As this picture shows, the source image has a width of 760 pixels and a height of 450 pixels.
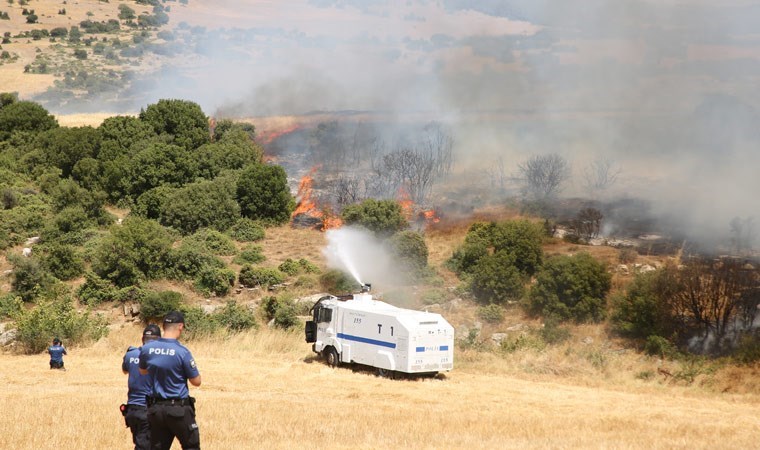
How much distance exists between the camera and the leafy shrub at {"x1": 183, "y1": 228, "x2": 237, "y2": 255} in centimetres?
4534

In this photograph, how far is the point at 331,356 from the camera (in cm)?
Result: 2770

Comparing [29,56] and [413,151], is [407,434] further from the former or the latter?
[29,56]

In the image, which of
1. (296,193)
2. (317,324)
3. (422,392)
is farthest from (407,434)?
(296,193)

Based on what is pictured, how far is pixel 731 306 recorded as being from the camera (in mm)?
31062

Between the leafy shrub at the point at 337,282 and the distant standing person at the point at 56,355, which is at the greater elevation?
the distant standing person at the point at 56,355

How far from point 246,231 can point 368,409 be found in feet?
98.1

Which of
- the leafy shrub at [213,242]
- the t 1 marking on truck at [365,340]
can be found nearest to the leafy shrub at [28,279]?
the leafy shrub at [213,242]

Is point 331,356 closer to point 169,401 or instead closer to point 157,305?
point 157,305

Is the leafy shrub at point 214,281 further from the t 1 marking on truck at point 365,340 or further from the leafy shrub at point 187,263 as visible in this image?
the t 1 marking on truck at point 365,340

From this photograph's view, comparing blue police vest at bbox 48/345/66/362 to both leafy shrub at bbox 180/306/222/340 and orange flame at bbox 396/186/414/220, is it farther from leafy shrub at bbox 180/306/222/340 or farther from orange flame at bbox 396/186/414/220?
orange flame at bbox 396/186/414/220

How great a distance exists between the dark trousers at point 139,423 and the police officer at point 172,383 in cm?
106

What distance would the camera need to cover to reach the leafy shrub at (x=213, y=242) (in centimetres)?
4534

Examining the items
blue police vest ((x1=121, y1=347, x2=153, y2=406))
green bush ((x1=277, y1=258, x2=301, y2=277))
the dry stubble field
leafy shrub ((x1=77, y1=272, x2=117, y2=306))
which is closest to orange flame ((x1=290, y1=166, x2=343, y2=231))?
green bush ((x1=277, y1=258, x2=301, y2=277))

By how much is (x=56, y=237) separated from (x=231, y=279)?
1111 cm
